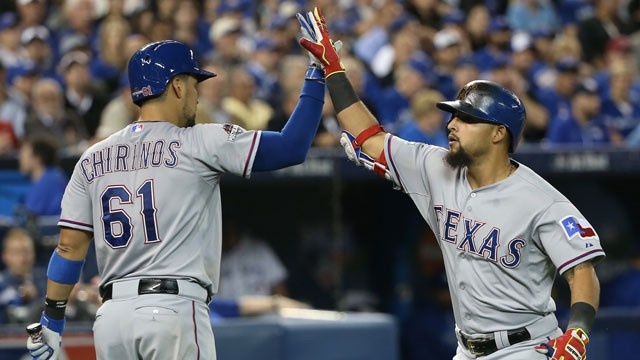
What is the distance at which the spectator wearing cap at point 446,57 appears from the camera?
11.7m

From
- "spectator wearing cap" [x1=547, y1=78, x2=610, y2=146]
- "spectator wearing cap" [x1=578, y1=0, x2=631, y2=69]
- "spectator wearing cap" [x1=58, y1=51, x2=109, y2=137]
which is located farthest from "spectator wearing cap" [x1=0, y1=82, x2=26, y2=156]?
"spectator wearing cap" [x1=578, y1=0, x2=631, y2=69]

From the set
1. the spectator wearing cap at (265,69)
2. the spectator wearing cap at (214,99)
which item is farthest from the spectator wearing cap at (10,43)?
the spectator wearing cap at (265,69)

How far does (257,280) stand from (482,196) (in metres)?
5.49

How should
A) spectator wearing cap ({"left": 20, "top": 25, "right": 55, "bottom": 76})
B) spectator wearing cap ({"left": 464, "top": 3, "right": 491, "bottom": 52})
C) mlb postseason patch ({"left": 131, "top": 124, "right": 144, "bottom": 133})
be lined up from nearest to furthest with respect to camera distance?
mlb postseason patch ({"left": 131, "top": 124, "right": 144, "bottom": 133}), spectator wearing cap ({"left": 20, "top": 25, "right": 55, "bottom": 76}), spectator wearing cap ({"left": 464, "top": 3, "right": 491, "bottom": 52})

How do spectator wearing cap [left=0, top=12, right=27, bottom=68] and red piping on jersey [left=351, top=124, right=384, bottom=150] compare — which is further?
spectator wearing cap [left=0, top=12, right=27, bottom=68]

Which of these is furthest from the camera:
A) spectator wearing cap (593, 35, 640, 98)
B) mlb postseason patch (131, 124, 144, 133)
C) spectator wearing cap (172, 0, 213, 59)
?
spectator wearing cap (593, 35, 640, 98)

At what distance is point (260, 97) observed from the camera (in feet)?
36.1

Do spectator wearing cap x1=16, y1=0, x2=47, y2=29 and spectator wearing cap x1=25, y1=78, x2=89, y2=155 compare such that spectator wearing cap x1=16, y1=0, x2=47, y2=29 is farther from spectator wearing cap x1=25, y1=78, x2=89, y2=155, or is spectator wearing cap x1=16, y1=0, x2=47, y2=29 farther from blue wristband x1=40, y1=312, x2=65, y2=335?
blue wristband x1=40, y1=312, x2=65, y2=335

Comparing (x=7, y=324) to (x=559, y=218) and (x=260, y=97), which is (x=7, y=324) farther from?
(x=559, y=218)

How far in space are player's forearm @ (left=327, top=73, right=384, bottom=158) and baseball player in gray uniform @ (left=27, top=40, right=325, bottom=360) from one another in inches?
4.3

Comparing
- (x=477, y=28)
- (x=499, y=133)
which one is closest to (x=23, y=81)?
(x=477, y=28)

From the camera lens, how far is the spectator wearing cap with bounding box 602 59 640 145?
11961 millimetres

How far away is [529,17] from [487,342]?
9773 mm

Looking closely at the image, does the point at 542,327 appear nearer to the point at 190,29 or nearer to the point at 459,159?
the point at 459,159
